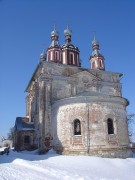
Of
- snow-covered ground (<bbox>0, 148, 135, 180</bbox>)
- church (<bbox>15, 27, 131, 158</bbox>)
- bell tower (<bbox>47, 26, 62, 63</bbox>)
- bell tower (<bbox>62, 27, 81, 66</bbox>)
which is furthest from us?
bell tower (<bbox>62, 27, 81, 66</bbox>)

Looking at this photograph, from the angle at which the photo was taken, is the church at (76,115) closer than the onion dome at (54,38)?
Yes

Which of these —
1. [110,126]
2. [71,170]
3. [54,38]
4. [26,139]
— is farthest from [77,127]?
[54,38]

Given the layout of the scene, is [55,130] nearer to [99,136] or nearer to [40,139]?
[40,139]

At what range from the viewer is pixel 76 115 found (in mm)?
16172

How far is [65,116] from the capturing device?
54.6 feet

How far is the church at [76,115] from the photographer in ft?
51.0

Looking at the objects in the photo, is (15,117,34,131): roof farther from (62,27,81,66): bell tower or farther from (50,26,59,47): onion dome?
(50,26,59,47): onion dome

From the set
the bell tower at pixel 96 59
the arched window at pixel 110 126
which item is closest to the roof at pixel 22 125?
the arched window at pixel 110 126

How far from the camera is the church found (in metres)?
15.5

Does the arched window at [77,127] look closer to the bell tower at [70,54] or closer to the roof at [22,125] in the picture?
the roof at [22,125]

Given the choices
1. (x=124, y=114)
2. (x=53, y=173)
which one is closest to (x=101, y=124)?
(x=124, y=114)

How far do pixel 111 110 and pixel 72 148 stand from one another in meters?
4.29

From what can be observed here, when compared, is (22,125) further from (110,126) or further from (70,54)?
(70,54)

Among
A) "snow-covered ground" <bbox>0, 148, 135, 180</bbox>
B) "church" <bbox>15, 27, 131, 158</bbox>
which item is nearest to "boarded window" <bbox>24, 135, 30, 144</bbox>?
"church" <bbox>15, 27, 131, 158</bbox>
